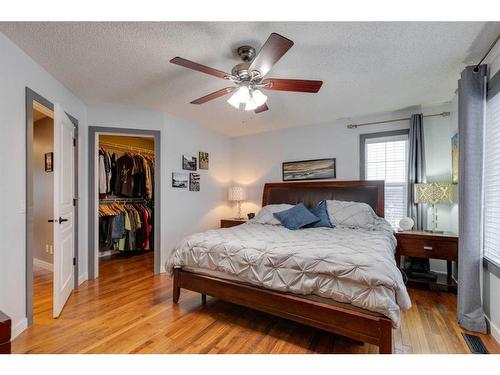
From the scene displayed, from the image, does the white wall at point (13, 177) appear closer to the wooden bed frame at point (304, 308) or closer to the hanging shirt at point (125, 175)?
the wooden bed frame at point (304, 308)

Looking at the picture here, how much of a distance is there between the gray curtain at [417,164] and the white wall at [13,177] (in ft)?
14.1

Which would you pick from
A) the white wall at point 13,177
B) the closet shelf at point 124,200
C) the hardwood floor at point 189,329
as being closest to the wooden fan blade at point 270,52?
the white wall at point 13,177

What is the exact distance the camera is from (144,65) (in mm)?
2334

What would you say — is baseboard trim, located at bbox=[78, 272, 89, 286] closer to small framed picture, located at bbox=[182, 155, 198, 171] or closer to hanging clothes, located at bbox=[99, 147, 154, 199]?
hanging clothes, located at bbox=[99, 147, 154, 199]

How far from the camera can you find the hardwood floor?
187cm

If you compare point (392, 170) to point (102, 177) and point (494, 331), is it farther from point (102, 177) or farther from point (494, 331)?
point (102, 177)

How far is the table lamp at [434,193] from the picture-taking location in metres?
3.01

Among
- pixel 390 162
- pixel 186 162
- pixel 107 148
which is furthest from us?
pixel 107 148

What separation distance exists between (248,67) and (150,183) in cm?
349

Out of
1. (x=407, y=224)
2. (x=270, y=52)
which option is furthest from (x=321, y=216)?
(x=270, y=52)

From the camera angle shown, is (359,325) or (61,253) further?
(61,253)

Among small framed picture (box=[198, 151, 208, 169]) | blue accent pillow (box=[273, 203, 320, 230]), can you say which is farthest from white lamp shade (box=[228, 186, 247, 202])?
blue accent pillow (box=[273, 203, 320, 230])
